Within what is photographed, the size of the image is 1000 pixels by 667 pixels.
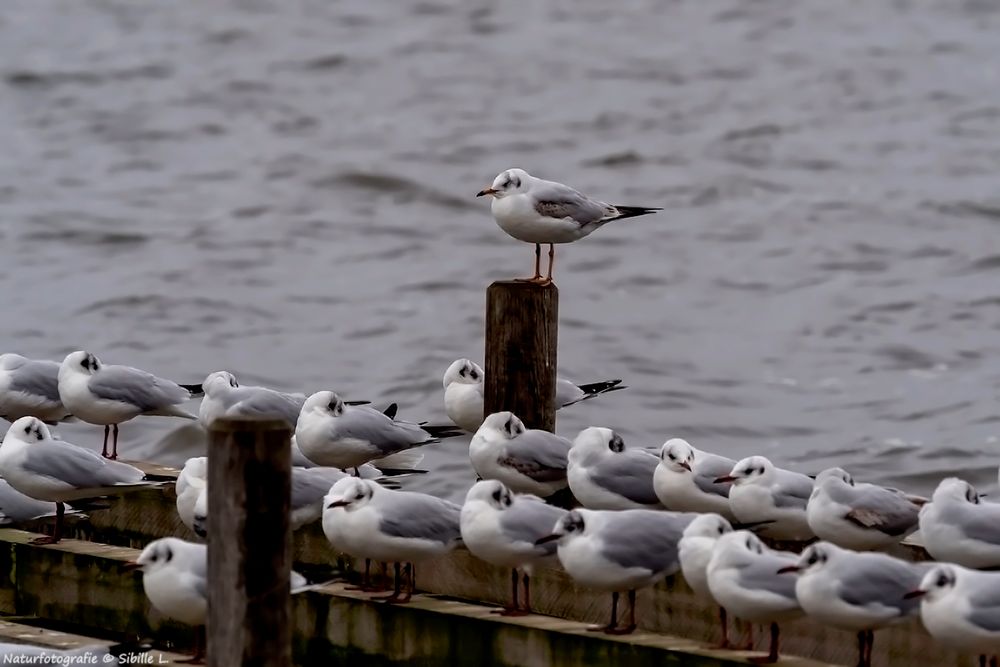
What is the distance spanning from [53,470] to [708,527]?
2686mm

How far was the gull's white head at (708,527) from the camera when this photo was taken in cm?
643

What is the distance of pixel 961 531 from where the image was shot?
258 inches

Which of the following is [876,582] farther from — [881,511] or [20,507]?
[20,507]

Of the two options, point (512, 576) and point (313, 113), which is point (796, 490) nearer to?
point (512, 576)

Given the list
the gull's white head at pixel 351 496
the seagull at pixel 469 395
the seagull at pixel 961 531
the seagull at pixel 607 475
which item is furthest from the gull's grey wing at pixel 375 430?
the seagull at pixel 961 531

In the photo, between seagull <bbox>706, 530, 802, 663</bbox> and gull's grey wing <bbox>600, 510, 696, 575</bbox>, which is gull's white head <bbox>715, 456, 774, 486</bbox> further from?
seagull <bbox>706, 530, 802, 663</bbox>

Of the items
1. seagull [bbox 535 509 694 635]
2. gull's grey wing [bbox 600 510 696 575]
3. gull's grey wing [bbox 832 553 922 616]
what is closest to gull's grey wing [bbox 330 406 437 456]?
seagull [bbox 535 509 694 635]

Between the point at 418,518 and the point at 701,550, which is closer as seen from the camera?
the point at 701,550

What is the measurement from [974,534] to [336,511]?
2186mm

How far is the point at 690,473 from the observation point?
7328 millimetres

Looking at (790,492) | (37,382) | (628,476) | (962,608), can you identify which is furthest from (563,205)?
(962,608)

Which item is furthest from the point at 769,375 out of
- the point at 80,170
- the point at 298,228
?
the point at 80,170

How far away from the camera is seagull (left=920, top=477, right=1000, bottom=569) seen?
6.53 meters

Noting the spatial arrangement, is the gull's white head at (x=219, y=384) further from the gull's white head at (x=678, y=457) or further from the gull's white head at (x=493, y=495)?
the gull's white head at (x=678, y=457)
